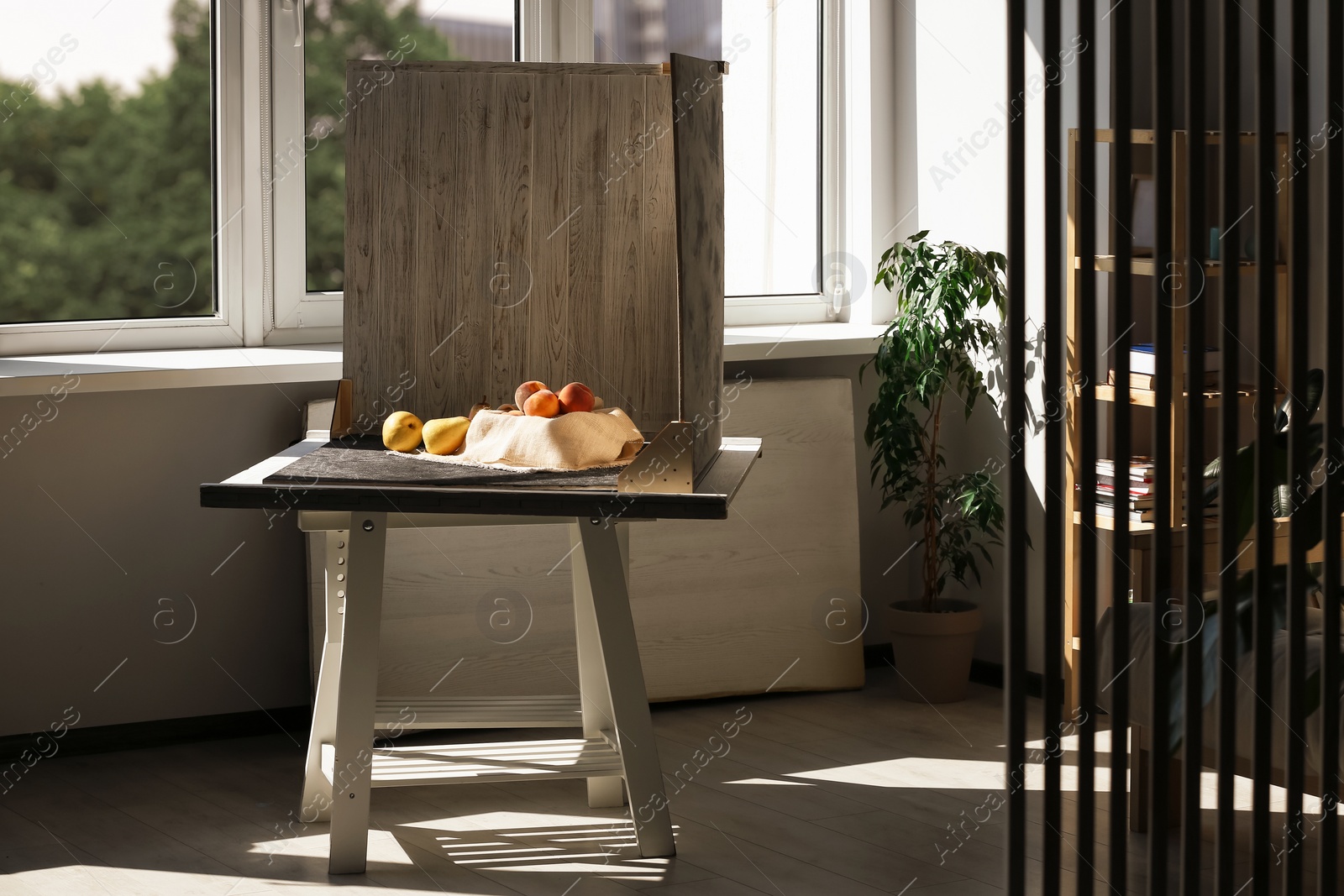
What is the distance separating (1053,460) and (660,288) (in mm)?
1541

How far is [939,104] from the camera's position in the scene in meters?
3.87

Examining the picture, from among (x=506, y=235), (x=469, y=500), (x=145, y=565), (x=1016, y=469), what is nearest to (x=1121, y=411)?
(x=1016, y=469)

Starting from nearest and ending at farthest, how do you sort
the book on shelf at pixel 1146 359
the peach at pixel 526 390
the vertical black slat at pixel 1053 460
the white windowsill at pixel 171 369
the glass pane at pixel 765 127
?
the vertical black slat at pixel 1053 460 → the peach at pixel 526 390 → the white windowsill at pixel 171 369 → the book on shelf at pixel 1146 359 → the glass pane at pixel 765 127

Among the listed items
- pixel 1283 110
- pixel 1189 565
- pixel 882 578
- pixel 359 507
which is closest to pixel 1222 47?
pixel 1189 565

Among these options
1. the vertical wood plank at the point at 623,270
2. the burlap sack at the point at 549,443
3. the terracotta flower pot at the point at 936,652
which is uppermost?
the vertical wood plank at the point at 623,270

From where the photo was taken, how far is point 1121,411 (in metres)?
1.41

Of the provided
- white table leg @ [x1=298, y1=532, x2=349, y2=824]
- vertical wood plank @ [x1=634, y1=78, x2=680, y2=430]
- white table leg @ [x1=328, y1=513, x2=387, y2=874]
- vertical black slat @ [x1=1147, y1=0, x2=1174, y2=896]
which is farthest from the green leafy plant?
vertical black slat @ [x1=1147, y1=0, x2=1174, y2=896]

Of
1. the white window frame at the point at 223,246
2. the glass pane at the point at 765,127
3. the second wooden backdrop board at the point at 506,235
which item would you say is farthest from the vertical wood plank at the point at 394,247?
the glass pane at the point at 765,127

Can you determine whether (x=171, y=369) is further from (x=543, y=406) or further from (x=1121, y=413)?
(x=1121, y=413)

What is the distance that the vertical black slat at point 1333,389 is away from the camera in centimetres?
140

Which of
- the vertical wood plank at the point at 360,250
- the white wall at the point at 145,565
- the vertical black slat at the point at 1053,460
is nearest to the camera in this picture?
the vertical black slat at the point at 1053,460

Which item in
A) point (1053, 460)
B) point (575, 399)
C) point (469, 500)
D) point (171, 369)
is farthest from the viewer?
point (171, 369)

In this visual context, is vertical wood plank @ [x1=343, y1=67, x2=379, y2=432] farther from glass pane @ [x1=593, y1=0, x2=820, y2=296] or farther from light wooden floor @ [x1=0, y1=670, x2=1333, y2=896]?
glass pane @ [x1=593, y1=0, x2=820, y2=296]

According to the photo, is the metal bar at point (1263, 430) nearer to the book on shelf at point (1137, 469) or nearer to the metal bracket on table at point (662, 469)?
the metal bracket on table at point (662, 469)
